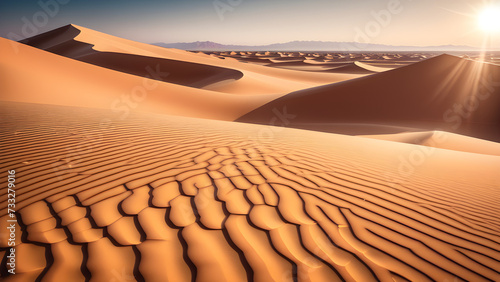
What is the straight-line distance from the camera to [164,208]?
1.98 metres

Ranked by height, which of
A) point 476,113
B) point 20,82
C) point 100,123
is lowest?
point 476,113

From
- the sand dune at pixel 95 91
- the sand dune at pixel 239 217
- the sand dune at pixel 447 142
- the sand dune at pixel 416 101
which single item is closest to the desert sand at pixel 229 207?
the sand dune at pixel 239 217

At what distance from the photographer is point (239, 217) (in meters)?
1.90

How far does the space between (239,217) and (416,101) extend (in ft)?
40.1

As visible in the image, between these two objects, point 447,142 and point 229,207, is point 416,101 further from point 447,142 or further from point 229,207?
point 229,207

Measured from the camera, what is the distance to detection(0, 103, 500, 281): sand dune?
1486 millimetres

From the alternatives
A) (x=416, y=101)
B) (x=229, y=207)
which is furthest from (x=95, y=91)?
(x=416, y=101)

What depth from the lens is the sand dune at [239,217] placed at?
1.49 meters

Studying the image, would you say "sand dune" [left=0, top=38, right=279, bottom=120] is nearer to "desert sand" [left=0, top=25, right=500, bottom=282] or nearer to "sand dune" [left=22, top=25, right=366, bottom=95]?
"desert sand" [left=0, top=25, right=500, bottom=282]

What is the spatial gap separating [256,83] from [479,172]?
1632cm

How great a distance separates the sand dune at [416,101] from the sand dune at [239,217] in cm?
797

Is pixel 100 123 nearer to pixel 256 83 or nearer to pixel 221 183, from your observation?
pixel 221 183

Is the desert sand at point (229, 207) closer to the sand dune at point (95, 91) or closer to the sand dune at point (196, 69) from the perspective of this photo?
the sand dune at point (95, 91)

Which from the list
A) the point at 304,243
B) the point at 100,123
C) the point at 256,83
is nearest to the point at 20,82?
the point at 100,123
